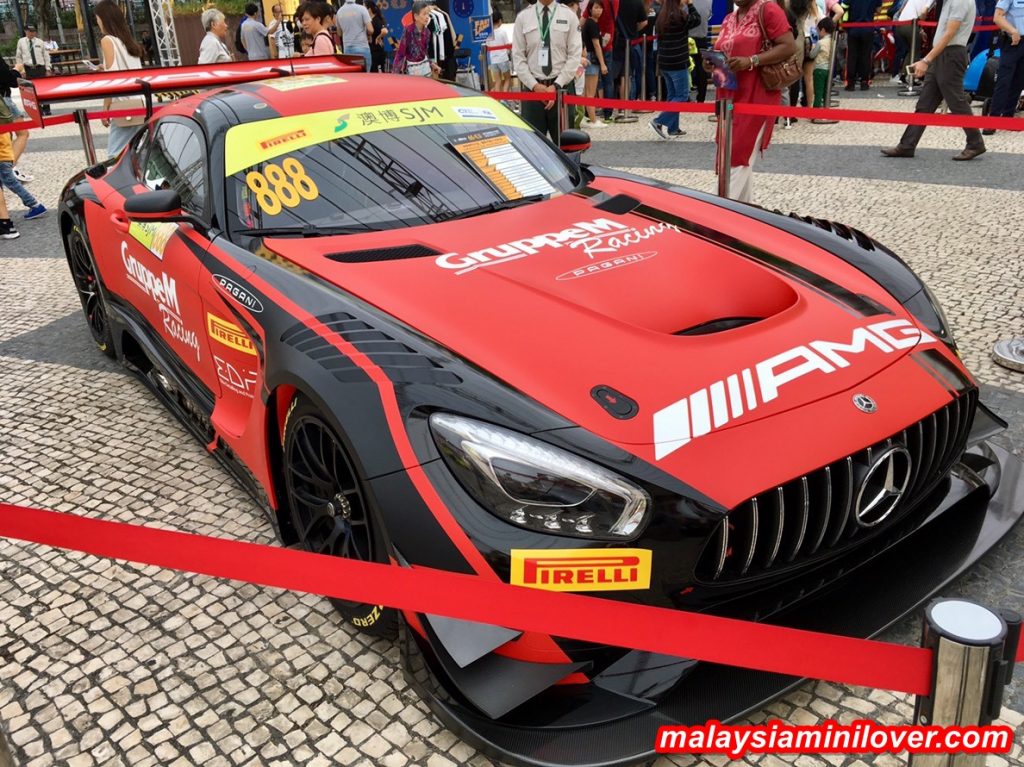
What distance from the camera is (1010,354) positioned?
412cm

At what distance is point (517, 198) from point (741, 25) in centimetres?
314

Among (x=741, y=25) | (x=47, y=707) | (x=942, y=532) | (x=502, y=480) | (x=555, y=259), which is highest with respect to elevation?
(x=741, y=25)

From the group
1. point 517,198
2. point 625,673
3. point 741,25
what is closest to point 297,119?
point 517,198

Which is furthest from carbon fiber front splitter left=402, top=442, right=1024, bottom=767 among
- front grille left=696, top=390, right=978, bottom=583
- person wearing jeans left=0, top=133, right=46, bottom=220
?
person wearing jeans left=0, top=133, right=46, bottom=220

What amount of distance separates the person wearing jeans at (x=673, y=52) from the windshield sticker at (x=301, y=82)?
726 centimetres

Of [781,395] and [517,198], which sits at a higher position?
[517,198]

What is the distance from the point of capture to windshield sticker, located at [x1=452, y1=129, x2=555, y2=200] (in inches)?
134

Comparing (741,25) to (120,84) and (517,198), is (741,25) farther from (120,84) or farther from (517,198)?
(120,84)

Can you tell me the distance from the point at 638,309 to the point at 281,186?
137cm

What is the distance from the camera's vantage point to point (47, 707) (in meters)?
2.39

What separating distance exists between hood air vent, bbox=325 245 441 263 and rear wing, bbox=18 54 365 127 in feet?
7.75

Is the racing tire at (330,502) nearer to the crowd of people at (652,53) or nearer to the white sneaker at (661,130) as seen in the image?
the crowd of people at (652,53)

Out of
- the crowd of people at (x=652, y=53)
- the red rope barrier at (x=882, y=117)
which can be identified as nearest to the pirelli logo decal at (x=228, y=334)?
the red rope barrier at (x=882, y=117)

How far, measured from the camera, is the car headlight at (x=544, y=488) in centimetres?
194
